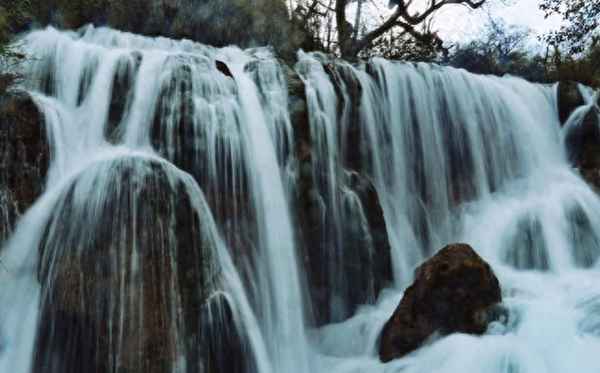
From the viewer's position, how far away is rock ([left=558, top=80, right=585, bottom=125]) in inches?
450

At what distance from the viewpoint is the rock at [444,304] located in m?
5.81

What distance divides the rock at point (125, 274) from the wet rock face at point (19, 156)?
67 cm

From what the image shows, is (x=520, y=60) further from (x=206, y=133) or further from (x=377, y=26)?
(x=206, y=133)

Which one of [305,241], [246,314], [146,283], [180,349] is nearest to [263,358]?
[246,314]

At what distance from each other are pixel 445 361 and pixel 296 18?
1119cm

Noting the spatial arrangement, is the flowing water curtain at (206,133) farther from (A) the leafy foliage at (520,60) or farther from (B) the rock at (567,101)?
(A) the leafy foliage at (520,60)

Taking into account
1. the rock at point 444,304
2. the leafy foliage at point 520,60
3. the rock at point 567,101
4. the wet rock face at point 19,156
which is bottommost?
the rock at point 444,304

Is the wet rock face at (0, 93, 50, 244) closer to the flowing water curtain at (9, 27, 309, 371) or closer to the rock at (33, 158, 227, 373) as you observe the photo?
the flowing water curtain at (9, 27, 309, 371)

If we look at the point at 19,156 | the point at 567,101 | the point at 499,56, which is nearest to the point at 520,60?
the point at 499,56

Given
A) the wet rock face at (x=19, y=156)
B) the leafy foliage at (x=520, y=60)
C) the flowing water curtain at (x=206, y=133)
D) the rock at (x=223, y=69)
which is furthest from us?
the leafy foliage at (x=520, y=60)

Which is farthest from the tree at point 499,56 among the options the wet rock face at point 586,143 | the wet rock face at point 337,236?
the wet rock face at point 337,236

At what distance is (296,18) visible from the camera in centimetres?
1462

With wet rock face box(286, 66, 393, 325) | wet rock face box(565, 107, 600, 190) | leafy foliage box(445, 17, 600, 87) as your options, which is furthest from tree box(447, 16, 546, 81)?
wet rock face box(286, 66, 393, 325)

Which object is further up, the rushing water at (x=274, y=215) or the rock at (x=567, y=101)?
the rock at (x=567, y=101)
